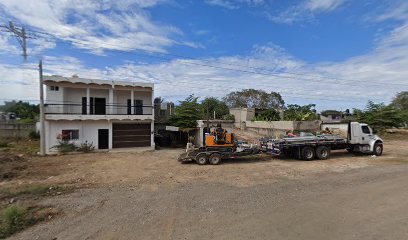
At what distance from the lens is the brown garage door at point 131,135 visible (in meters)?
21.8

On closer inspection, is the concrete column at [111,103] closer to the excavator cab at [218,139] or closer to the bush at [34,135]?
the excavator cab at [218,139]

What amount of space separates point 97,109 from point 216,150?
13.1 metres

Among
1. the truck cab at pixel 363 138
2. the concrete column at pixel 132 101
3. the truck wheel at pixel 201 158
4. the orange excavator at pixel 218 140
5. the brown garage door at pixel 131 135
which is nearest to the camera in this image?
the truck wheel at pixel 201 158

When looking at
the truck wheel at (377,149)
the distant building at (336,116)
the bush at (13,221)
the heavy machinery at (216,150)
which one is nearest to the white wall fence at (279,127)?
the truck wheel at (377,149)

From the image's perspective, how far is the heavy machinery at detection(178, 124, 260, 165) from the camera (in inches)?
588

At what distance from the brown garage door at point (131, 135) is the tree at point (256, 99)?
4147 cm

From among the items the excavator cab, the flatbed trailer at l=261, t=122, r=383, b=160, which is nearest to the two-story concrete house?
the excavator cab

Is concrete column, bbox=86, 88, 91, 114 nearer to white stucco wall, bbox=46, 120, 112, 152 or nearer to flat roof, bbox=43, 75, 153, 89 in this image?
flat roof, bbox=43, 75, 153, 89

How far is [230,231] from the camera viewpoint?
575 cm

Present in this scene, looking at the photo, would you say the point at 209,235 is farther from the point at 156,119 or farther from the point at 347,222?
the point at 156,119

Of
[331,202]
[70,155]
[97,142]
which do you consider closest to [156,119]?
[97,142]

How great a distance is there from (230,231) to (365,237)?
2.91 meters

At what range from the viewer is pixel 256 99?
6088 centimetres

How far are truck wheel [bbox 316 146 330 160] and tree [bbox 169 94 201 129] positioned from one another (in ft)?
35.4
